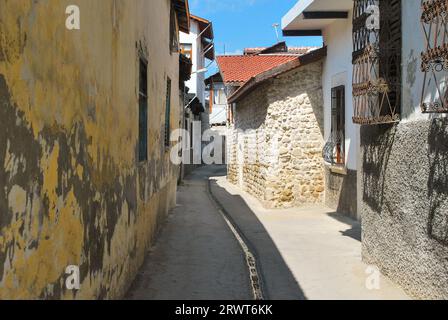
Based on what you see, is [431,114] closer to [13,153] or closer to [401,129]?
[401,129]

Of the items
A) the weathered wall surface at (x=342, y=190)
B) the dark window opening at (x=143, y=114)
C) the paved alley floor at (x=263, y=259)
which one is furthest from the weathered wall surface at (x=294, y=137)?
the dark window opening at (x=143, y=114)

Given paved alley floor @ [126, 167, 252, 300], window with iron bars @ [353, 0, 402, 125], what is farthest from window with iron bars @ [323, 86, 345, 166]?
window with iron bars @ [353, 0, 402, 125]

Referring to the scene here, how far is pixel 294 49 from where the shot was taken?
79.7ft

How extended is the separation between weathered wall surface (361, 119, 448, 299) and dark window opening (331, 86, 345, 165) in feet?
16.0

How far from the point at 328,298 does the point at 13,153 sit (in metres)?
3.84

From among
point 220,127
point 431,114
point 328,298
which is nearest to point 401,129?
point 431,114

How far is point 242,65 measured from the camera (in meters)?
18.6

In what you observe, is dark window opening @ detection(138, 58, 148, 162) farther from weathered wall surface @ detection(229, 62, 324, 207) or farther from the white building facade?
weathered wall surface @ detection(229, 62, 324, 207)

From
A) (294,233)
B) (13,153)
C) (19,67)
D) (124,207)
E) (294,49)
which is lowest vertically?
(294,233)

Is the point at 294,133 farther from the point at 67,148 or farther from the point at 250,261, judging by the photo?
the point at 67,148

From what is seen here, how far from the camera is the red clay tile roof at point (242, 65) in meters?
18.1

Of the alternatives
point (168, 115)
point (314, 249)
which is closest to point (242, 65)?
point (168, 115)

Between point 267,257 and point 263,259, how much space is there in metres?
0.14

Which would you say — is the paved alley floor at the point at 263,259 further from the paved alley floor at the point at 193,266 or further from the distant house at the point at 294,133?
the distant house at the point at 294,133
